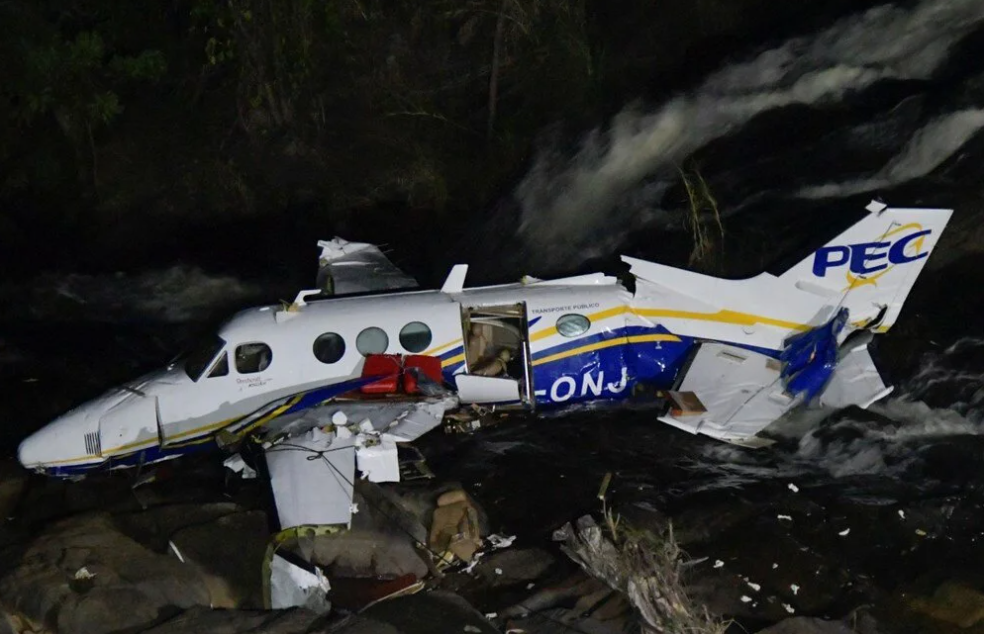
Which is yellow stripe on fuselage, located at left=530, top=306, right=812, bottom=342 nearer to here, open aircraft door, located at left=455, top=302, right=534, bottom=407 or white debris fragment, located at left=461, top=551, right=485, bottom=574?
open aircraft door, located at left=455, top=302, right=534, bottom=407

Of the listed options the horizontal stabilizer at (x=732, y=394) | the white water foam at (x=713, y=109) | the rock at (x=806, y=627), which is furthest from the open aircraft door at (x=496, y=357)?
the white water foam at (x=713, y=109)

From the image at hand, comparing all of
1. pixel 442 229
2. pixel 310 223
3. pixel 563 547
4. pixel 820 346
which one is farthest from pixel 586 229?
pixel 563 547

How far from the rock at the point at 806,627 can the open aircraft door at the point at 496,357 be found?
5.93 meters

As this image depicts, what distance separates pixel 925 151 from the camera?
73.7 feet

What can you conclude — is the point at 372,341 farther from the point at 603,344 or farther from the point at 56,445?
the point at 56,445

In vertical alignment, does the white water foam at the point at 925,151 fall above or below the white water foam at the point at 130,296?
above

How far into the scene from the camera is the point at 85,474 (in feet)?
52.3

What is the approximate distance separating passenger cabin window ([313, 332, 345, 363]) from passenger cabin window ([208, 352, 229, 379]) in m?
1.43

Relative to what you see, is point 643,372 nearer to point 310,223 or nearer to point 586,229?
point 586,229

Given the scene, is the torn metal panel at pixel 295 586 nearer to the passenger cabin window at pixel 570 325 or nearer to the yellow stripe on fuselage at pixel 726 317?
the passenger cabin window at pixel 570 325

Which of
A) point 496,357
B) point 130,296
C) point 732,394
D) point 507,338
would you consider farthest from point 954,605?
point 130,296

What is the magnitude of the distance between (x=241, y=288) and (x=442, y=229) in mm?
5210

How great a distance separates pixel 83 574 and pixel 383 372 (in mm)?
5348

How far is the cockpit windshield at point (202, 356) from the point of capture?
15922mm
